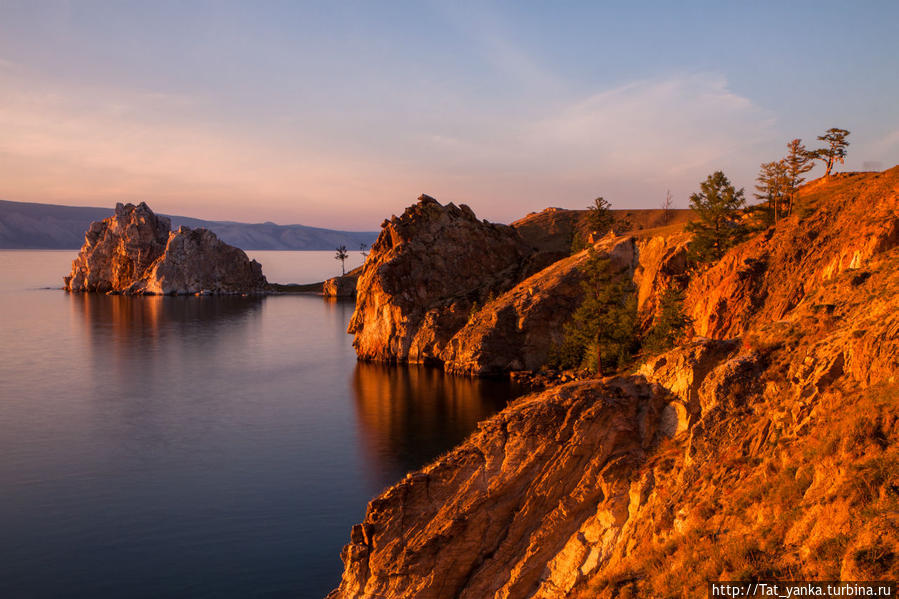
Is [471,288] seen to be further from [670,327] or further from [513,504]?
[513,504]

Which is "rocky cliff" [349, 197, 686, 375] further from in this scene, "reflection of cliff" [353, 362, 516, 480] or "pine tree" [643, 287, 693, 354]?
"pine tree" [643, 287, 693, 354]

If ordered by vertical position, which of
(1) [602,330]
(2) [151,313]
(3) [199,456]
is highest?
(1) [602,330]

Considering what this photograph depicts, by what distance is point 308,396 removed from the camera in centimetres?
7444

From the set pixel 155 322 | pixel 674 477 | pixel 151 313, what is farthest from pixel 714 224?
pixel 151 313

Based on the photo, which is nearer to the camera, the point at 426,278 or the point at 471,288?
the point at 426,278

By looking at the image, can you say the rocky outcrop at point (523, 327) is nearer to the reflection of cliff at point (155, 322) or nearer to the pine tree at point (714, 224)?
the pine tree at point (714, 224)

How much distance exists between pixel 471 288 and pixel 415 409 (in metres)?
38.4

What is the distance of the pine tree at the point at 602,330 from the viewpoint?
Answer: 7012cm

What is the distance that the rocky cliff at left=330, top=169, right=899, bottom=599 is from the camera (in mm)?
15953

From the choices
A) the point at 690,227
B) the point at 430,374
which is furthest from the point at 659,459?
the point at 430,374

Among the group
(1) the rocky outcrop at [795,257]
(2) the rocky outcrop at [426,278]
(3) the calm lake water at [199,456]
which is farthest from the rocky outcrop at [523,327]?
(1) the rocky outcrop at [795,257]

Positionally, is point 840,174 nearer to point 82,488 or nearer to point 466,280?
point 466,280

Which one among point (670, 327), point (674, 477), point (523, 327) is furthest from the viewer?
point (523, 327)

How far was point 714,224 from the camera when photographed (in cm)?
6988
